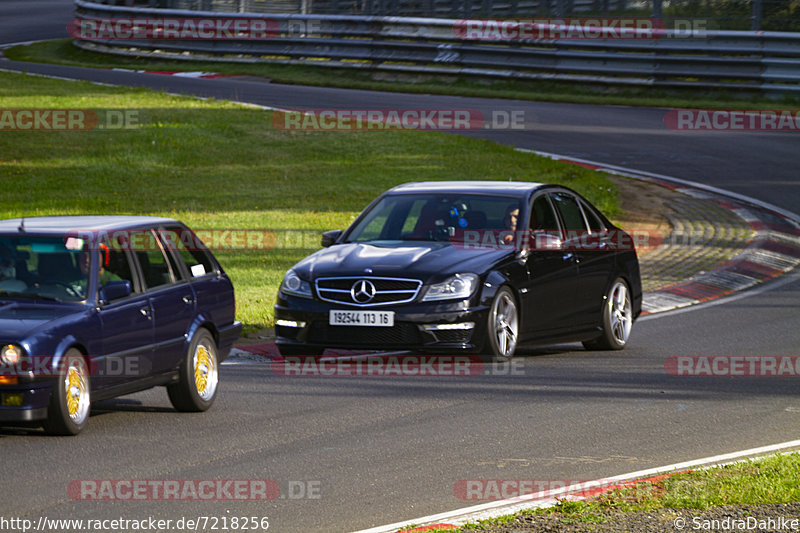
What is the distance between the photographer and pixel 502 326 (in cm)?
1113

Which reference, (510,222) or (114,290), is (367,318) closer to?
(510,222)

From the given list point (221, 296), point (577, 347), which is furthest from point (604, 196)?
point (221, 296)

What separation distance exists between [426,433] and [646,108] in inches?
872

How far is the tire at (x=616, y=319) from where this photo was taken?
41.0ft

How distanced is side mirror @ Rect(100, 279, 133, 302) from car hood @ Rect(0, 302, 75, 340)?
0.86 feet

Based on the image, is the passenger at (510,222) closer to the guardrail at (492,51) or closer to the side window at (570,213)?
the side window at (570,213)

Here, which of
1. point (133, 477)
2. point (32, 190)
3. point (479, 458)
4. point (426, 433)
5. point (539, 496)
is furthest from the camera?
point (32, 190)

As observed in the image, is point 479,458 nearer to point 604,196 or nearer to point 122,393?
point 122,393

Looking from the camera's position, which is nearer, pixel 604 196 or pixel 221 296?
pixel 221 296

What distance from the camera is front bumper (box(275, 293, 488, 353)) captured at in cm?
1070

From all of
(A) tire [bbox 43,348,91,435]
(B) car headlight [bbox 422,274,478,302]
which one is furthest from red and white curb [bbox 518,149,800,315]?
(A) tire [bbox 43,348,91,435]

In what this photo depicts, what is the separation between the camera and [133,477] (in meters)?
7.30

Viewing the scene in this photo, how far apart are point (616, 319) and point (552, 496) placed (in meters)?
6.15

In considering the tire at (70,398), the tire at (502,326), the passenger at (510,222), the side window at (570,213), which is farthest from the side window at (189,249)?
the side window at (570,213)
